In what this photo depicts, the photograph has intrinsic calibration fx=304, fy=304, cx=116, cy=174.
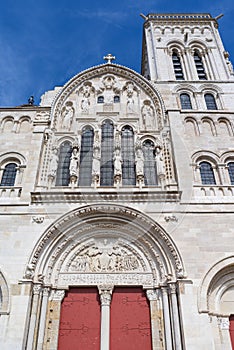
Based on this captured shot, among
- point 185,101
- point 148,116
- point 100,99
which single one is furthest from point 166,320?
point 185,101

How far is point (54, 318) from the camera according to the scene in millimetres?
10328

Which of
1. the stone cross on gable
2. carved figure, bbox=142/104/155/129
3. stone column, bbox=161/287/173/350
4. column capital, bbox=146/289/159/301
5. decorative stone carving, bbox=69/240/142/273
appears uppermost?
the stone cross on gable

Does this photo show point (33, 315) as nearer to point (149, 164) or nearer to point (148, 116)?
point (149, 164)

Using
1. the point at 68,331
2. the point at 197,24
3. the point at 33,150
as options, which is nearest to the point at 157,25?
the point at 197,24

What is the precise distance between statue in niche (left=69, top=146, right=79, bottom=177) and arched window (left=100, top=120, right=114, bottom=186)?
1164mm

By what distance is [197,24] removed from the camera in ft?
76.2

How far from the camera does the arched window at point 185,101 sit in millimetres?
17375

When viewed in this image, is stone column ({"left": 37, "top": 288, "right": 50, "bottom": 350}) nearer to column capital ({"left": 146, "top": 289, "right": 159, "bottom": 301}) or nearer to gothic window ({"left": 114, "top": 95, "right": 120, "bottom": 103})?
column capital ({"left": 146, "top": 289, "right": 159, "bottom": 301})

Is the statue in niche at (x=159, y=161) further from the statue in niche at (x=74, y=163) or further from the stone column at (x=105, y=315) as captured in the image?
the stone column at (x=105, y=315)

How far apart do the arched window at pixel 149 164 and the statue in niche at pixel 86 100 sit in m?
3.91

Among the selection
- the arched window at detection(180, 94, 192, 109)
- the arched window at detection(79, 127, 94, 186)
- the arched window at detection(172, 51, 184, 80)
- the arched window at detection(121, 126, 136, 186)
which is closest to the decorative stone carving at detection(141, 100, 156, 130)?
the arched window at detection(121, 126, 136, 186)

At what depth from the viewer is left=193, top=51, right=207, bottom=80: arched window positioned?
20.0 meters

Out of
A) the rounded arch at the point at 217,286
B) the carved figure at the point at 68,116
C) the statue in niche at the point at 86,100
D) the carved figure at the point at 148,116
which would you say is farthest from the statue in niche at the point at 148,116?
the rounded arch at the point at 217,286

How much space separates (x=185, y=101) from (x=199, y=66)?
473 centimetres
